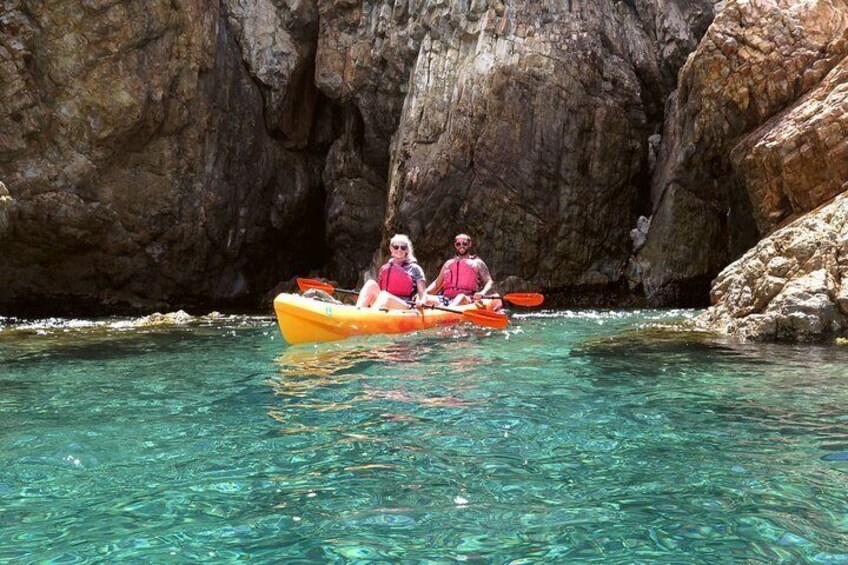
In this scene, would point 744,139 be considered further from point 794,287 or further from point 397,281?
point 397,281

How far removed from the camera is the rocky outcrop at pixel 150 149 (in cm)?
1659

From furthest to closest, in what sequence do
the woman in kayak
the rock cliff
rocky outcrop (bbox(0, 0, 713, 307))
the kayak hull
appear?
rocky outcrop (bbox(0, 0, 713, 307)) < the rock cliff < the woman in kayak < the kayak hull

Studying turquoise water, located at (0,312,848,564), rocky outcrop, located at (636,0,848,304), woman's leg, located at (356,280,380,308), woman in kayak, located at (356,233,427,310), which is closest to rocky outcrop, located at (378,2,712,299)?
rocky outcrop, located at (636,0,848,304)

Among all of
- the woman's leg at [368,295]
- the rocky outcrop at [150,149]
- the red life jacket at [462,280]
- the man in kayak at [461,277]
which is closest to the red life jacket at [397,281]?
the woman's leg at [368,295]

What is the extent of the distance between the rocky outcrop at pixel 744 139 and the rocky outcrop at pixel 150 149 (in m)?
10.9

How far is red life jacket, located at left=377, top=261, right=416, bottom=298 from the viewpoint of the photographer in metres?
9.50

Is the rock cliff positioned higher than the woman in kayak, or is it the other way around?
the rock cliff

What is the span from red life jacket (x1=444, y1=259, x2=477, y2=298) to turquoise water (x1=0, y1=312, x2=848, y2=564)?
519 centimetres

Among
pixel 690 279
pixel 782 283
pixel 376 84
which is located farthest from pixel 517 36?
pixel 782 283

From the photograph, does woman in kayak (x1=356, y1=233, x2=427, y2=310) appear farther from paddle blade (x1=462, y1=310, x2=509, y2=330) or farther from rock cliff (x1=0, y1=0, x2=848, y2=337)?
rock cliff (x1=0, y1=0, x2=848, y2=337)

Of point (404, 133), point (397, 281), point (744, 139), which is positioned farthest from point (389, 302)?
point (404, 133)

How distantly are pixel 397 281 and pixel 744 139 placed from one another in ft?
27.5

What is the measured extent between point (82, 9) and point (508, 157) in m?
10.8

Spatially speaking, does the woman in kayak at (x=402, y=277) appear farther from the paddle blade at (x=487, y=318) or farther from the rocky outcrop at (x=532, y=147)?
the rocky outcrop at (x=532, y=147)
